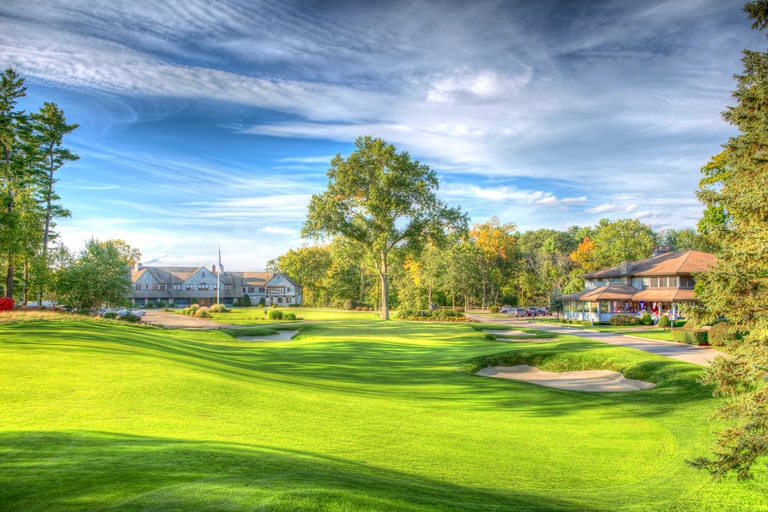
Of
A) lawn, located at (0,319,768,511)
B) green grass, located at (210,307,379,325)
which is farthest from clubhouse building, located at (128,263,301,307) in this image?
lawn, located at (0,319,768,511)

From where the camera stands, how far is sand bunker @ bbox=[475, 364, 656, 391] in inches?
634

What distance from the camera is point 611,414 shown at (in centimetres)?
1190

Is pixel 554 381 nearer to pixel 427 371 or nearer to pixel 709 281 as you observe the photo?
pixel 427 371

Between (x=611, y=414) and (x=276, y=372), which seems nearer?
(x=611, y=414)

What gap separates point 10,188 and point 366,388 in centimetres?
3343

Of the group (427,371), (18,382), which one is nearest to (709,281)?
(427,371)

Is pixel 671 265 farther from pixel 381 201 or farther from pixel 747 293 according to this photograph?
pixel 747 293

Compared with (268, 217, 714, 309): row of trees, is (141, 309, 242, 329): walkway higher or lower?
lower

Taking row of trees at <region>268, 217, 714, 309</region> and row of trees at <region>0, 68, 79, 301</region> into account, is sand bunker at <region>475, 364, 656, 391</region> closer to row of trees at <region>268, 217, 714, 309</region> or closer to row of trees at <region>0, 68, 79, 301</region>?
row of trees at <region>0, 68, 79, 301</region>

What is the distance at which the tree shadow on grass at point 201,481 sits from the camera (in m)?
3.98

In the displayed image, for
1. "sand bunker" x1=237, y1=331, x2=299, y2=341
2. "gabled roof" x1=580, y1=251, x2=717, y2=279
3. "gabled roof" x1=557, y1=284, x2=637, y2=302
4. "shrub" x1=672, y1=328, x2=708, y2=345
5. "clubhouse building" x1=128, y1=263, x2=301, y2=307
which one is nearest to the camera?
"shrub" x1=672, y1=328, x2=708, y2=345

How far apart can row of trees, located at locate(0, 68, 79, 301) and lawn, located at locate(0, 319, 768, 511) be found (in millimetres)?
19495

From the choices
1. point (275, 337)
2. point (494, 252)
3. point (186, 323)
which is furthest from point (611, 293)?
point (186, 323)

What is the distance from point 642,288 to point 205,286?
82.7 m
